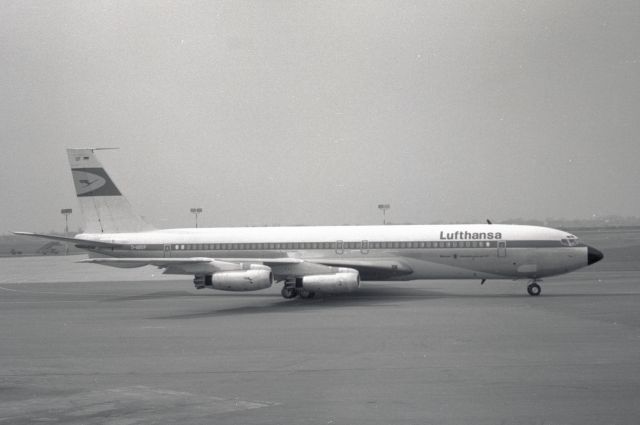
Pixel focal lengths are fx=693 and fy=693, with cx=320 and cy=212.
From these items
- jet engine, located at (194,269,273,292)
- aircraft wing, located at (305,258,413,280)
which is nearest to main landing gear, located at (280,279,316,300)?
aircraft wing, located at (305,258,413,280)

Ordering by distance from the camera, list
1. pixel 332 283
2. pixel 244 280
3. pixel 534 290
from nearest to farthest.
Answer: pixel 244 280
pixel 332 283
pixel 534 290

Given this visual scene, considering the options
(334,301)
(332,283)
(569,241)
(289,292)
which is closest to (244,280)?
(289,292)

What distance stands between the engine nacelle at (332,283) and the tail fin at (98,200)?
11.1 m

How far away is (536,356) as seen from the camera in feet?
51.4

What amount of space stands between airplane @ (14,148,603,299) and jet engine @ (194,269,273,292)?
41mm

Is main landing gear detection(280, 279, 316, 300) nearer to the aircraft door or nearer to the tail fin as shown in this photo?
the aircraft door

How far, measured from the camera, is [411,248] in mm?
32062

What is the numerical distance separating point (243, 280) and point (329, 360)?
1327 cm

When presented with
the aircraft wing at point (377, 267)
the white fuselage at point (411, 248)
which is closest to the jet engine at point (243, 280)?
the white fuselage at point (411, 248)

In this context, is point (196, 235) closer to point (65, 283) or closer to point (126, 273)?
point (65, 283)

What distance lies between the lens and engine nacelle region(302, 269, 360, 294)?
29281 mm

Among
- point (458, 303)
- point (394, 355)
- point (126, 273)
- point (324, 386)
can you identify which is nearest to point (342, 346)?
point (394, 355)

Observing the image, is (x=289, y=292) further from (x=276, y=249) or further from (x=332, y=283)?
(x=276, y=249)

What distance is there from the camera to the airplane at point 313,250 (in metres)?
29.7
